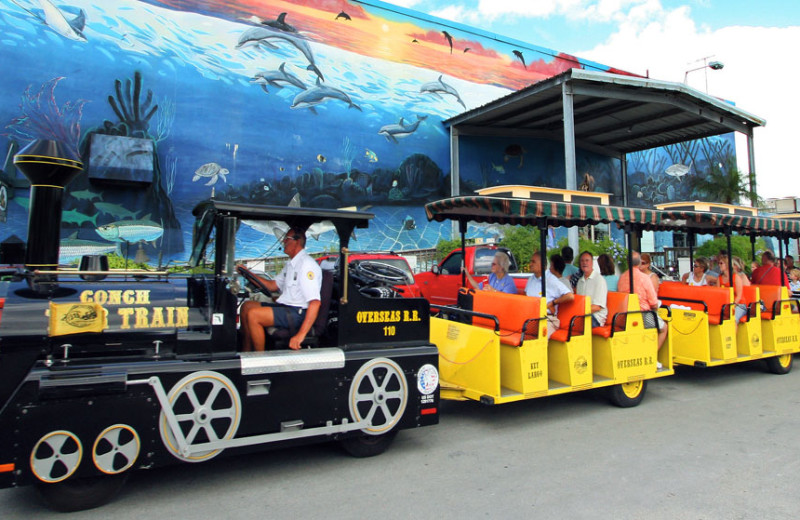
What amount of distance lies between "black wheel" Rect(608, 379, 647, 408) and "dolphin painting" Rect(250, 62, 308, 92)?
13764mm

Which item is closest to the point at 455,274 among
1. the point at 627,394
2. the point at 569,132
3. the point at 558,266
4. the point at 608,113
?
the point at 558,266

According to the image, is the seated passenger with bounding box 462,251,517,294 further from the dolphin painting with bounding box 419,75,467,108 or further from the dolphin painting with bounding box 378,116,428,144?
the dolphin painting with bounding box 419,75,467,108

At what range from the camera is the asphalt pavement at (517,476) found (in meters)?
3.64

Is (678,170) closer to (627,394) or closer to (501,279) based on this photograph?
(501,279)

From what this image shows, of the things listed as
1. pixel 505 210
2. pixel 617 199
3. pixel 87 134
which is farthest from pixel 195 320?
pixel 617 199

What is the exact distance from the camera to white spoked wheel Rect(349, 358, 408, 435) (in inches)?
A: 173

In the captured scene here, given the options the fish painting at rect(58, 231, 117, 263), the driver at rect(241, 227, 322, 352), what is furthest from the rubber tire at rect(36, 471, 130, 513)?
the fish painting at rect(58, 231, 117, 263)

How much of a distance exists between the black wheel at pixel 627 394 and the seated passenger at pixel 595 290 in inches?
31.0

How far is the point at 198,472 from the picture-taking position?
4.31 meters

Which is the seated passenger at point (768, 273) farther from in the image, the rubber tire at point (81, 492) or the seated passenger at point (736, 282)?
the rubber tire at point (81, 492)

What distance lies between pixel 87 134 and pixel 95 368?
12.3m

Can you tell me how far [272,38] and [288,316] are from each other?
14.5 meters

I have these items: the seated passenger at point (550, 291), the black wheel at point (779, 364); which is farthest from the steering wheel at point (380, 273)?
the black wheel at point (779, 364)

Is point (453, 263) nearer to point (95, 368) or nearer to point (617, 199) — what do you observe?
point (95, 368)
